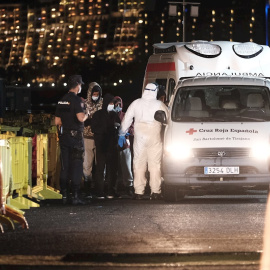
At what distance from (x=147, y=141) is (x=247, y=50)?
584 centimetres

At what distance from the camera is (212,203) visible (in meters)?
14.1

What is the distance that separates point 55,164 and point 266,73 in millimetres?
5682

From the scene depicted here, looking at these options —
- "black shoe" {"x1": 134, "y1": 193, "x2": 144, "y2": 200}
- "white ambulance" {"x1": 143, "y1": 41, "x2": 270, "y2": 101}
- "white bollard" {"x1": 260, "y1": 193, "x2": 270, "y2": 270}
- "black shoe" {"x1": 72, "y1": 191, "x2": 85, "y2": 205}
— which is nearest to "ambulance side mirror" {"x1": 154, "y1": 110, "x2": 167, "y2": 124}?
"black shoe" {"x1": 134, "y1": 193, "x2": 144, "y2": 200}

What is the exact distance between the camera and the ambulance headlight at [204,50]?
19672 mm

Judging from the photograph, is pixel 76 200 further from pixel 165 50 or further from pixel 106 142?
pixel 165 50

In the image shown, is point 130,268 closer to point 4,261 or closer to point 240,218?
point 4,261

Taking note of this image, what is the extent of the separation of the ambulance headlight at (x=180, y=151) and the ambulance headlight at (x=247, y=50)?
6.23 meters

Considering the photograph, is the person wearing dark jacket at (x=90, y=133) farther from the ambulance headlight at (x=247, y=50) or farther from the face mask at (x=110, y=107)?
the ambulance headlight at (x=247, y=50)

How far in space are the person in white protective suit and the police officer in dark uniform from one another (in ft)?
4.09

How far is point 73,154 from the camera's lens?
14.0 metres

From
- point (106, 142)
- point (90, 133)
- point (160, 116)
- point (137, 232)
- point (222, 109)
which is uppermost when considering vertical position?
point (222, 109)

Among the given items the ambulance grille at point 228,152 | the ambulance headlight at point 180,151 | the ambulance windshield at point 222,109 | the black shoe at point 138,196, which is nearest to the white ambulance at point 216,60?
the ambulance windshield at point 222,109

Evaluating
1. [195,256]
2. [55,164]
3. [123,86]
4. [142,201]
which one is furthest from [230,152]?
[123,86]

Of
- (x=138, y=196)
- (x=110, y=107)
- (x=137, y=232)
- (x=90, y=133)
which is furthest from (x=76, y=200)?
(x=137, y=232)
